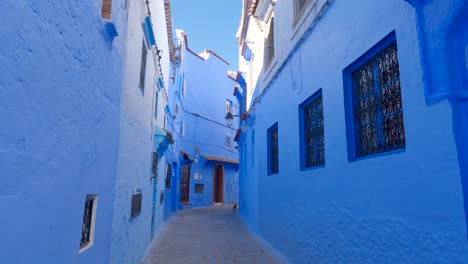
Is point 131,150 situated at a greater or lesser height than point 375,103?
lesser

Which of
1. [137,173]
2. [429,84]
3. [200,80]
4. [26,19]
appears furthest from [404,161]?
[200,80]

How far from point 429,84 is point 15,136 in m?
2.89

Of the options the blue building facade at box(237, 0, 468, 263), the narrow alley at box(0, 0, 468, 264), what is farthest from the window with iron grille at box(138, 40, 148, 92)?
the blue building facade at box(237, 0, 468, 263)

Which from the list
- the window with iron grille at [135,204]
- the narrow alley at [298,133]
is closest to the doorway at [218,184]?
the narrow alley at [298,133]

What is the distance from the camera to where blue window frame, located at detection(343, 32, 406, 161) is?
3.16 metres

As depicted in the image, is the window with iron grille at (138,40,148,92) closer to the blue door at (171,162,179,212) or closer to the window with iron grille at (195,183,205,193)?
the blue door at (171,162,179,212)

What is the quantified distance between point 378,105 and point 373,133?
0.32 m

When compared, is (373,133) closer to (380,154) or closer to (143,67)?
(380,154)

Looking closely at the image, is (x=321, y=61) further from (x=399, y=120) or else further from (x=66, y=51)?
(x=66, y=51)

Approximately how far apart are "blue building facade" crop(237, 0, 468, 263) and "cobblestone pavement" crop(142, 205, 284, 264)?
2.84 ft

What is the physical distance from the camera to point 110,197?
3.52 meters

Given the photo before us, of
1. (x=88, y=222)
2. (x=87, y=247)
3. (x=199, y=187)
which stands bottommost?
(x=87, y=247)

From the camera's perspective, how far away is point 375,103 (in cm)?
350

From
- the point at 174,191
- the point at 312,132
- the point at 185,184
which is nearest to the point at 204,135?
the point at 185,184
